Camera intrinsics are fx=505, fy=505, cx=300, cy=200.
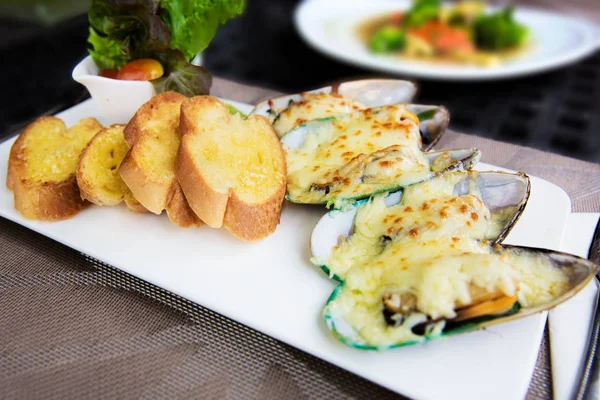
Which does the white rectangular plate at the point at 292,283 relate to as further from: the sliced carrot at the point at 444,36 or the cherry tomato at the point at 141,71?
the sliced carrot at the point at 444,36

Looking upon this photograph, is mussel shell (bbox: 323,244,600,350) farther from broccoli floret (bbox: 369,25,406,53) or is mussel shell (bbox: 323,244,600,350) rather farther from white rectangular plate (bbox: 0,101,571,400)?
broccoli floret (bbox: 369,25,406,53)

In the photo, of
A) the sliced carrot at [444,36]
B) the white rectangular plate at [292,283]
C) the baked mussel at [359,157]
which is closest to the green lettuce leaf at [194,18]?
the baked mussel at [359,157]

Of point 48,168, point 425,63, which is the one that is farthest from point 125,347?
point 425,63

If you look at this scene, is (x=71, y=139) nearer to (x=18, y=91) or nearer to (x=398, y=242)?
(x=398, y=242)

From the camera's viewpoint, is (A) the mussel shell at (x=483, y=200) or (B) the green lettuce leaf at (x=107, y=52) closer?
(A) the mussel shell at (x=483, y=200)

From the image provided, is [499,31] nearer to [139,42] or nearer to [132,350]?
[139,42]

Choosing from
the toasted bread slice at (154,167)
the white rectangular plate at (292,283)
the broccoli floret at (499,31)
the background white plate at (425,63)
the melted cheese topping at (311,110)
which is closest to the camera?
the white rectangular plate at (292,283)

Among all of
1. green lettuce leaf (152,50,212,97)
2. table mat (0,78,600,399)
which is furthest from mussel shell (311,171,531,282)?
green lettuce leaf (152,50,212,97)

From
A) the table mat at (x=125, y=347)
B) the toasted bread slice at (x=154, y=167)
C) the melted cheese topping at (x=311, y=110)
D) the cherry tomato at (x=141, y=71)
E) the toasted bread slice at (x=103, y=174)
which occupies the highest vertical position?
the melted cheese topping at (x=311, y=110)
